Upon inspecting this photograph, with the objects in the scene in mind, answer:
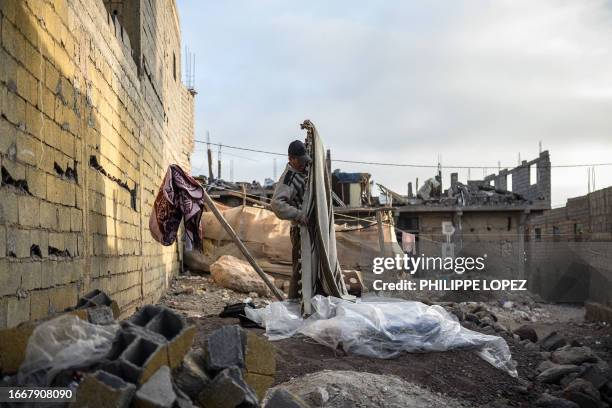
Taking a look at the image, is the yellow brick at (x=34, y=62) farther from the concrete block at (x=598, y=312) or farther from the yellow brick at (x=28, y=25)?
the concrete block at (x=598, y=312)

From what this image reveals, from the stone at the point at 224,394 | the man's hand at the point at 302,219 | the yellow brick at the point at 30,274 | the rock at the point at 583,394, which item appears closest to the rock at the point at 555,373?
the rock at the point at 583,394

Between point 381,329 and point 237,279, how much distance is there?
5.47 m

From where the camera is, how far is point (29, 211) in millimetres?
3141

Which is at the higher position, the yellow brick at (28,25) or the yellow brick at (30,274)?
the yellow brick at (28,25)

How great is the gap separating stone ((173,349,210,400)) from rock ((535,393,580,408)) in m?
2.73

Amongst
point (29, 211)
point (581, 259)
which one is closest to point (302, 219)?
point (29, 211)

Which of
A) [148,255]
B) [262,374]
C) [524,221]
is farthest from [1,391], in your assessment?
[524,221]

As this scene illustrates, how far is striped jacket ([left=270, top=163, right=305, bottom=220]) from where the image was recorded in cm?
532

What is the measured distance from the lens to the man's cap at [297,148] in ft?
17.6

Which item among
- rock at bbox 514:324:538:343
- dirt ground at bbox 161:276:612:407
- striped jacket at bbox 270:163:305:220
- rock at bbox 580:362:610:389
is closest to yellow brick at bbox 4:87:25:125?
dirt ground at bbox 161:276:612:407

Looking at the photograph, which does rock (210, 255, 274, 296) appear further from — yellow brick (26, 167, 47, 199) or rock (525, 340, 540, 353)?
yellow brick (26, 167, 47, 199)

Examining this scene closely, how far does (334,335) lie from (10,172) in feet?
8.84

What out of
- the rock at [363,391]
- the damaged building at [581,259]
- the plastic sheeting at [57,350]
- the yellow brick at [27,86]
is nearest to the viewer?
the plastic sheeting at [57,350]

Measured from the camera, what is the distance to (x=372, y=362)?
442 centimetres
